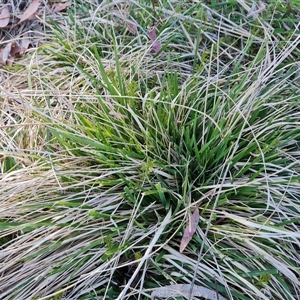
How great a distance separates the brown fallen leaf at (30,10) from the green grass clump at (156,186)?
0.51m

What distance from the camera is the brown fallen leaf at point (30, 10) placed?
7.43ft

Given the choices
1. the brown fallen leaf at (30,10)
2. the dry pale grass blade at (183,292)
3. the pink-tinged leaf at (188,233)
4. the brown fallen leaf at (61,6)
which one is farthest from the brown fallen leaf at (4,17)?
the dry pale grass blade at (183,292)

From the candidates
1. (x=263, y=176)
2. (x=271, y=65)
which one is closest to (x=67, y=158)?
(x=263, y=176)

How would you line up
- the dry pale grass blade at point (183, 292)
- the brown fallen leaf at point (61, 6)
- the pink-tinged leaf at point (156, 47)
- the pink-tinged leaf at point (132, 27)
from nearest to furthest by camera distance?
the dry pale grass blade at point (183, 292) < the pink-tinged leaf at point (156, 47) < the pink-tinged leaf at point (132, 27) < the brown fallen leaf at point (61, 6)

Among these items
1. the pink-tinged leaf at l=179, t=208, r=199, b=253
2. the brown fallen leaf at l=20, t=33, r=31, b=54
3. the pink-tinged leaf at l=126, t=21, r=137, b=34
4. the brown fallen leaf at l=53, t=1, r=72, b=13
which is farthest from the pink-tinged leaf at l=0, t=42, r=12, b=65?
the pink-tinged leaf at l=179, t=208, r=199, b=253

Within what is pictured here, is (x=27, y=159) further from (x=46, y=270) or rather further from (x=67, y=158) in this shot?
(x=46, y=270)

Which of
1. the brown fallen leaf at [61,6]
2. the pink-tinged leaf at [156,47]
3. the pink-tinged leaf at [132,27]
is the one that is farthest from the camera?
the brown fallen leaf at [61,6]

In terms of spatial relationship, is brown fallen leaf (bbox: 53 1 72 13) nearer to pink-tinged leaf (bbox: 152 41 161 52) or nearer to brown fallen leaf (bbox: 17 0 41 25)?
brown fallen leaf (bbox: 17 0 41 25)

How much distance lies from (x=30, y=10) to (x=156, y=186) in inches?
50.6

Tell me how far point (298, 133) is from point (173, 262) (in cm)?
63

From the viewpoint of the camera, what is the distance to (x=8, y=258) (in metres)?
1.53

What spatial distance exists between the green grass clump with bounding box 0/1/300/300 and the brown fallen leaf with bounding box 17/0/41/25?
510mm

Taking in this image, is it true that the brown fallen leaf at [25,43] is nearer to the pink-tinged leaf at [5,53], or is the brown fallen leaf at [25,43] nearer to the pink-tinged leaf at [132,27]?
the pink-tinged leaf at [5,53]

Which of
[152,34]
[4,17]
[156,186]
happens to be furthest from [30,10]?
[156,186]
